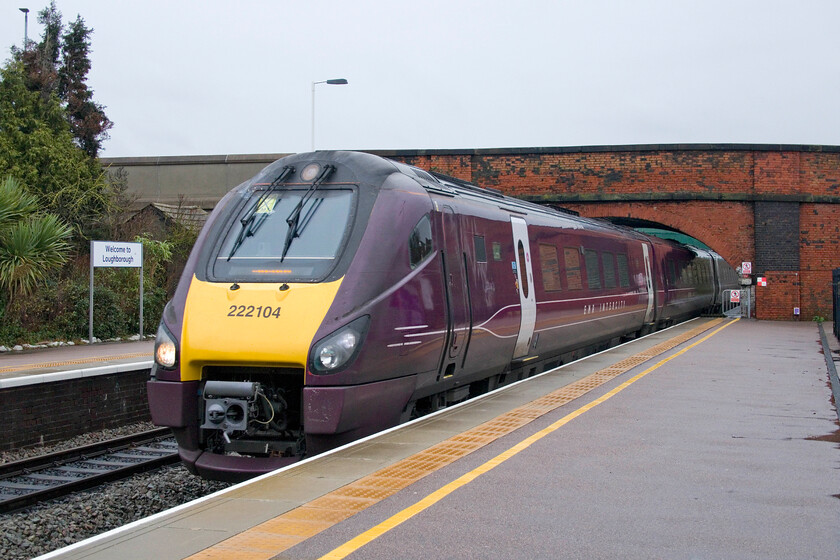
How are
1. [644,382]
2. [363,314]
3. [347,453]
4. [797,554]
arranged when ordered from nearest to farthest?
[797,554]
[347,453]
[363,314]
[644,382]

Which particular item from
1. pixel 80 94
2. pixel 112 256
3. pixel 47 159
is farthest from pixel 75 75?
pixel 112 256

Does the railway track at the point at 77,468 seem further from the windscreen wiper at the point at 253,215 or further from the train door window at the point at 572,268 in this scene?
the train door window at the point at 572,268

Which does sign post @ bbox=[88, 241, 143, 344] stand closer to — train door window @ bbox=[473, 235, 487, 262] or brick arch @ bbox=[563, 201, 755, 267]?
train door window @ bbox=[473, 235, 487, 262]

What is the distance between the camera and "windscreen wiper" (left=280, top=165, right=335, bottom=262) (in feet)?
25.6

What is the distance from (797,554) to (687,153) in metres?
26.1

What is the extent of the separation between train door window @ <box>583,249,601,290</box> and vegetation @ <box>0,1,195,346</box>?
1094 centimetres

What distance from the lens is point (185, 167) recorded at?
31.8 metres

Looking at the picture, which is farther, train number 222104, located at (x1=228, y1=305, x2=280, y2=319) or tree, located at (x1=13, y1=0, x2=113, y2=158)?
tree, located at (x1=13, y1=0, x2=113, y2=158)

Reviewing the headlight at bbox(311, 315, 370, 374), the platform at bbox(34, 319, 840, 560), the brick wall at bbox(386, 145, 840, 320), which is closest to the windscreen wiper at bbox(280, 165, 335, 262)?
the headlight at bbox(311, 315, 370, 374)

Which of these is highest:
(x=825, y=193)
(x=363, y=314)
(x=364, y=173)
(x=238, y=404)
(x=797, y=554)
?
(x=825, y=193)

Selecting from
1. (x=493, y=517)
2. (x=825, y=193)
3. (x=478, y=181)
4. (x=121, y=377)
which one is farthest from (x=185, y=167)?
(x=493, y=517)

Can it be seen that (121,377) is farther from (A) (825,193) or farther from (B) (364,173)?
(A) (825,193)

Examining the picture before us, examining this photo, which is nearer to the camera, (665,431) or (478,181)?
(665,431)

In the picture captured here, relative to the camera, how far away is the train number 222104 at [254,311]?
23.1 ft
